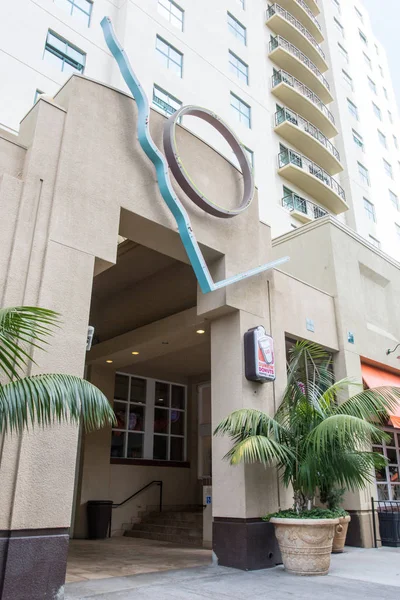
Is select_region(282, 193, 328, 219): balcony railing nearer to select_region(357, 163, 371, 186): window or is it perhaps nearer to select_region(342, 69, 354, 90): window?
select_region(357, 163, 371, 186): window

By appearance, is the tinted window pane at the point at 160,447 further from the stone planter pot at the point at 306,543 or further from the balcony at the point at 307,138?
the balcony at the point at 307,138

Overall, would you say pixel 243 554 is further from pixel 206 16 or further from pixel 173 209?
pixel 206 16

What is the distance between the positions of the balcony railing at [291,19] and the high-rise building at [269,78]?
0.47 feet

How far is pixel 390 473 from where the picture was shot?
13820mm

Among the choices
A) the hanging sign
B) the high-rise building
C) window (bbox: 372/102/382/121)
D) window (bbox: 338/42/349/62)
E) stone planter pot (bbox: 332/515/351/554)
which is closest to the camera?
the hanging sign

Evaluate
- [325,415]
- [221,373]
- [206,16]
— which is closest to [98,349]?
[221,373]

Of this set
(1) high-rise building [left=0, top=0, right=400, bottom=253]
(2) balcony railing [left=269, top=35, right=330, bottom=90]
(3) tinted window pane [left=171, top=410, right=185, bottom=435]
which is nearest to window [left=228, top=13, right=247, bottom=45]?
(1) high-rise building [left=0, top=0, right=400, bottom=253]

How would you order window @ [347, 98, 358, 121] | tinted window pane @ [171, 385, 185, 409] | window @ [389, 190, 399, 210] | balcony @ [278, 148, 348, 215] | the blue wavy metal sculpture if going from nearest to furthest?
the blue wavy metal sculpture, tinted window pane @ [171, 385, 185, 409], balcony @ [278, 148, 348, 215], window @ [347, 98, 358, 121], window @ [389, 190, 399, 210]

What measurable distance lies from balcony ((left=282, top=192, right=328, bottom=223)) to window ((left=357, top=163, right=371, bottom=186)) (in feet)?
21.4

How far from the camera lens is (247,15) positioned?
2491 cm

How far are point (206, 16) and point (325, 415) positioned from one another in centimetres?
1962

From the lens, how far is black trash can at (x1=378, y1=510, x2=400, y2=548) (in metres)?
11.4

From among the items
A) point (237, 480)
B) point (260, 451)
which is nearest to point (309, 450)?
point (260, 451)

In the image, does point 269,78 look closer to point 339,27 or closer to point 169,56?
point 169,56
